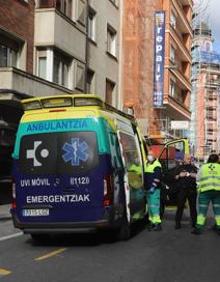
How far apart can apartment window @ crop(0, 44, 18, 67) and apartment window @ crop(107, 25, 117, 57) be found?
11.5 m

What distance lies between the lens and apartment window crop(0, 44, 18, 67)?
23141mm

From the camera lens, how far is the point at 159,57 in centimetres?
4784

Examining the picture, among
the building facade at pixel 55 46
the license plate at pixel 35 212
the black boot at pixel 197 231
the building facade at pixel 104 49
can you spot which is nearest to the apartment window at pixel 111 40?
the building facade at pixel 104 49

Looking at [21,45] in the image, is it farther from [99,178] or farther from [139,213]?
[99,178]

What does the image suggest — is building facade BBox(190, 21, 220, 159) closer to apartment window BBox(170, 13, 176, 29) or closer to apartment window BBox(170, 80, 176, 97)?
apartment window BBox(170, 80, 176, 97)

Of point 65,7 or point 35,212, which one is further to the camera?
point 65,7

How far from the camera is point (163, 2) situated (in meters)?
53.3

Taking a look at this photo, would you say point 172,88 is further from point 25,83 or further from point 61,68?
point 25,83

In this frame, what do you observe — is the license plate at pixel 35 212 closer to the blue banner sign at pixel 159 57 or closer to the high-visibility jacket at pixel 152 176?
the high-visibility jacket at pixel 152 176

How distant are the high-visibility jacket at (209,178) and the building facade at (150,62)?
25.3 meters

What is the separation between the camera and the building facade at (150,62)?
44656mm

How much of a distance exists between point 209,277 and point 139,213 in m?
5.06

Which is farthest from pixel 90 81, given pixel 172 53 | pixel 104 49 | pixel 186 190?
pixel 172 53

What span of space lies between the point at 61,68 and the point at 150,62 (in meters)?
21.5
